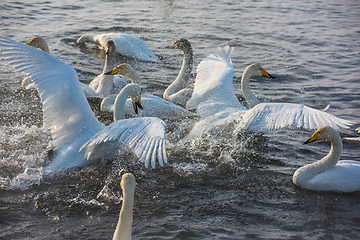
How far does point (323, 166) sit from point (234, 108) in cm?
186

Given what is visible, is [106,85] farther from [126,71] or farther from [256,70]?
[256,70]

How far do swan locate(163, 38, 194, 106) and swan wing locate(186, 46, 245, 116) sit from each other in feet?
1.32

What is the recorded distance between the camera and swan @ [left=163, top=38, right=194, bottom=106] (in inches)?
302

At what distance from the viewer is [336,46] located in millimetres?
12172

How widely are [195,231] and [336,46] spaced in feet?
33.5

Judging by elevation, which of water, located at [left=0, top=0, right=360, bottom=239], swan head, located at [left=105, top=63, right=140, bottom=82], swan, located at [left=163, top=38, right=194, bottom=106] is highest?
swan head, located at [left=105, top=63, right=140, bottom=82]

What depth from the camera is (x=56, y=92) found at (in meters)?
5.13

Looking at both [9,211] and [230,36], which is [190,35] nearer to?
[230,36]

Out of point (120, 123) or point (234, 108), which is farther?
point (234, 108)

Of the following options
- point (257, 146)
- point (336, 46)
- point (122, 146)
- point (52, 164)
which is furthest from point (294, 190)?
point (336, 46)

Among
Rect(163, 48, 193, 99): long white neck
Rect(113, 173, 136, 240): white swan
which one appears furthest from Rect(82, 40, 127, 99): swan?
Rect(113, 173, 136, 240): white swan

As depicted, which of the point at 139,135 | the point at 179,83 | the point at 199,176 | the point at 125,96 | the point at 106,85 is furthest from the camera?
the point at 179,83

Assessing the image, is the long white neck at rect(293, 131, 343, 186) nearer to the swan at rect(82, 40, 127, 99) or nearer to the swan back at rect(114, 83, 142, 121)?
the swan back at rect(114, 83, 142, 121)

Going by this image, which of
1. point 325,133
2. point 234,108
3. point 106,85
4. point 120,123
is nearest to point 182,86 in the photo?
point 106,85
